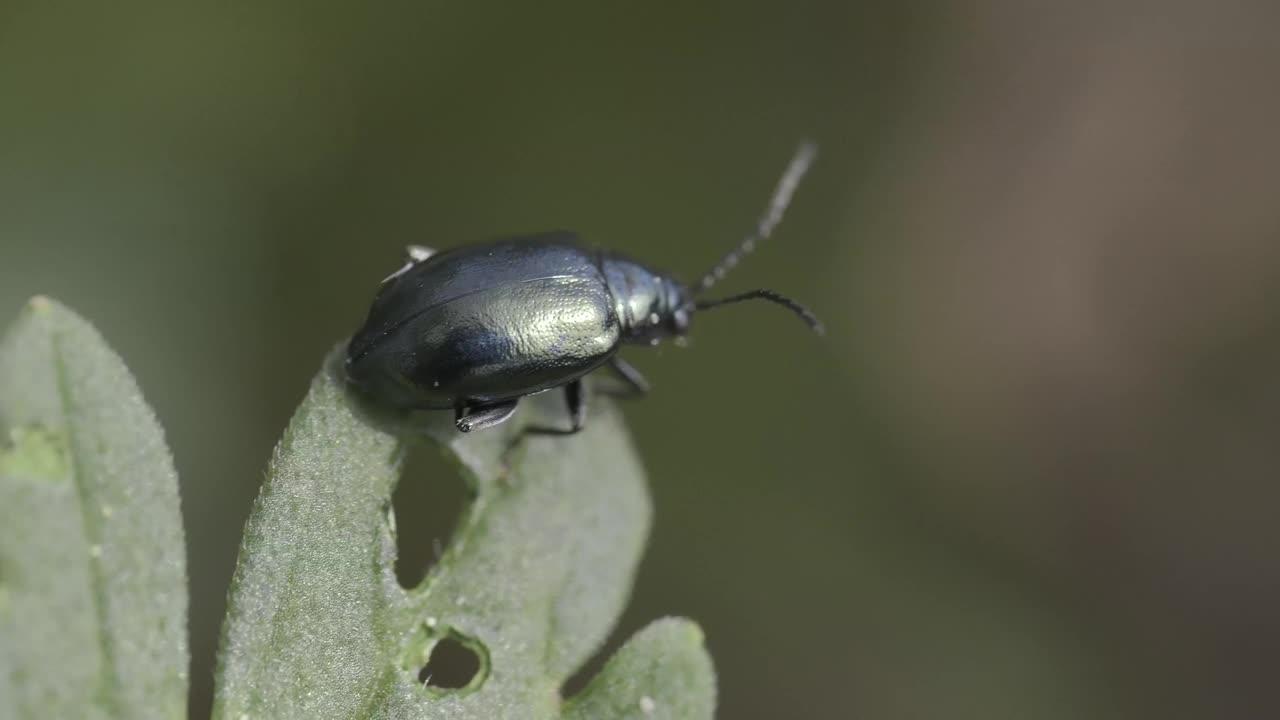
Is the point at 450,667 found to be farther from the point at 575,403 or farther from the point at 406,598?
the point at 575,403

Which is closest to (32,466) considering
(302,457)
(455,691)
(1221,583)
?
(302,457)

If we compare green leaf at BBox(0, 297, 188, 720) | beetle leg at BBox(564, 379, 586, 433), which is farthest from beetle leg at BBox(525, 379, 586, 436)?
green leaf at BBox(0, 297, 188, 720)

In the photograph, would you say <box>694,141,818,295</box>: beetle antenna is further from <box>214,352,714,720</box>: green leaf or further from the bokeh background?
<box>214,352,714,720</box>: green leaf

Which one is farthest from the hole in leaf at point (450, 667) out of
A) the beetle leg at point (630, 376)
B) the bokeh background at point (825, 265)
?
the bokeh background at point (825, 265)

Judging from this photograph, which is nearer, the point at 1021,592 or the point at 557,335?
the point at 557,335

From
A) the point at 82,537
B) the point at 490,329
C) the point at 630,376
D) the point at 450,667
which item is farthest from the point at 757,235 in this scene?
the point at 82,537

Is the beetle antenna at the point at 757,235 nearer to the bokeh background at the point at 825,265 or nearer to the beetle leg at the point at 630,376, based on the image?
the beetle leg at the point at 630,376

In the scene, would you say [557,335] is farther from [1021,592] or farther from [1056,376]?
A: [1056,376]
